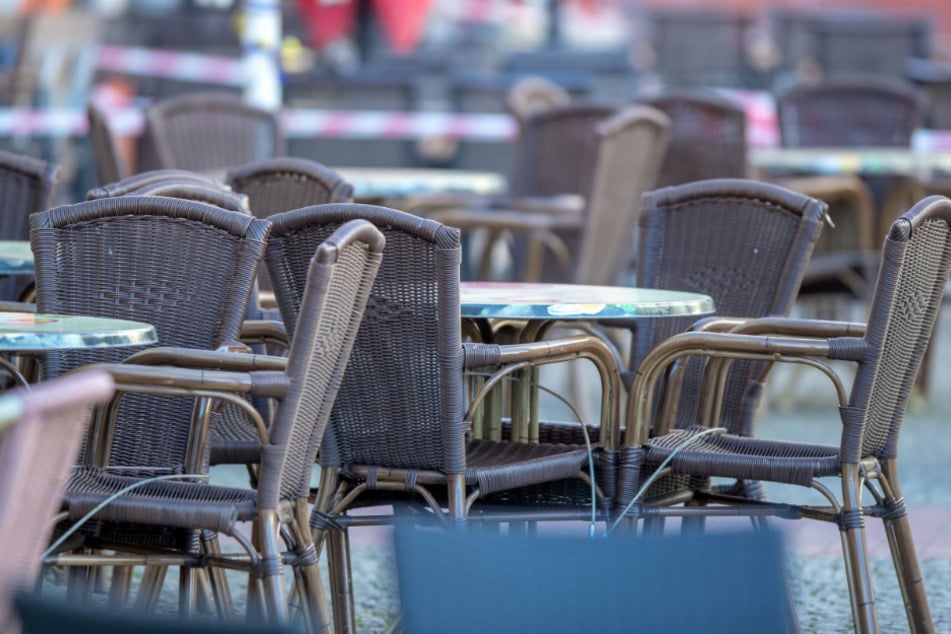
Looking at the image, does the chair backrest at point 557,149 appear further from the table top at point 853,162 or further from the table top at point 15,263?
the table top at point 15,263

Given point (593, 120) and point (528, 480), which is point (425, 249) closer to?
point (528, 480)

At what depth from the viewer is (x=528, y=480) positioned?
3.27m

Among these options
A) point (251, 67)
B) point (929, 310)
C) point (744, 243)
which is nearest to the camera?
point (929, 310)

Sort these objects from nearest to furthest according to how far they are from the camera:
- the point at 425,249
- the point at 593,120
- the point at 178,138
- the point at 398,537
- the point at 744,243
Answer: the point at 398,537 < the point at 425,249 < the point at 744,243 < the point at 178,138 < the point at 593,120

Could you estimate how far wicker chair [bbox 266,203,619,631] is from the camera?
311 centimetres

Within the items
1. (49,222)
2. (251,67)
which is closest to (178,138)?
(251,67)

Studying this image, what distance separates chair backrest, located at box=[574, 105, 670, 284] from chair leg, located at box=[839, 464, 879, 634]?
3175mm

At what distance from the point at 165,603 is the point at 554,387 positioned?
3.95m

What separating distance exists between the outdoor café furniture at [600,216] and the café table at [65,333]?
3420 millimetres

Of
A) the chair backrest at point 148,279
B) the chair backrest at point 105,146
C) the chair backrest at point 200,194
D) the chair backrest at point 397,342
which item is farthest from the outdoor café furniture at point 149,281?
the chair backrest at point 105,146

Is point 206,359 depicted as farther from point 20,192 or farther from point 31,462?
point 20,192

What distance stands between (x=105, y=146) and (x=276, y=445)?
11.3 ft

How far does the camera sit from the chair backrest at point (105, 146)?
19.3 ft

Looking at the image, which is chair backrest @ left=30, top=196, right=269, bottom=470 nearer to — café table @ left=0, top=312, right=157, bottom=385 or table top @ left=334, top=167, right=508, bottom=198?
café table @ left=0, top=312, right=157, bottom=385
